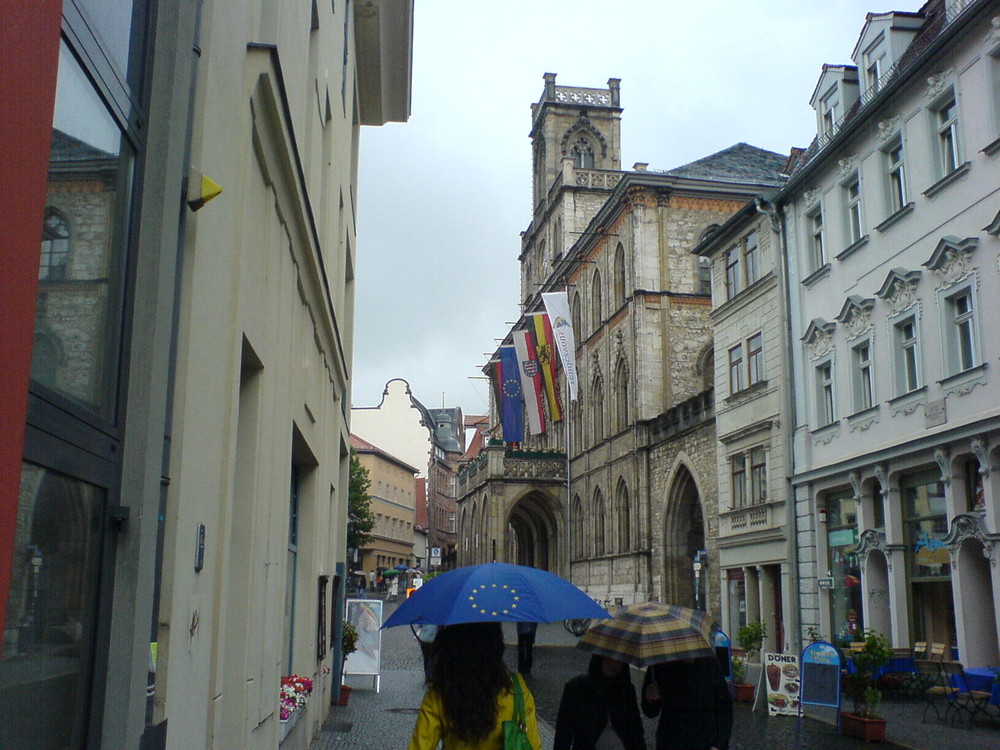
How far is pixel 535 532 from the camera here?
61.5m

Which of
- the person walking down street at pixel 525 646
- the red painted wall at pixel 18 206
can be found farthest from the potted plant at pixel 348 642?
the red painted wall at pixel 18 206

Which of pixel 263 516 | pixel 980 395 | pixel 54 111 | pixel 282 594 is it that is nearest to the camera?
pixel 54 111

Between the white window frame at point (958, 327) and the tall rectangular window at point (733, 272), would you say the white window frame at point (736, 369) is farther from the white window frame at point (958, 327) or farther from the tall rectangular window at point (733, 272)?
the white window frame at point (958, 327)

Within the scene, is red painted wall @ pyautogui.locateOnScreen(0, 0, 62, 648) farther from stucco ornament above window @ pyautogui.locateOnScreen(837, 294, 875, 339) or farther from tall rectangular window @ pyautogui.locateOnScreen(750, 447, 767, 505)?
tall rectangular window @ pyautogui.locateOnScreen(750, 447, 767, 505)

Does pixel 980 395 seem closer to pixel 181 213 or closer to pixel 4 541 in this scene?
pixel 181 213

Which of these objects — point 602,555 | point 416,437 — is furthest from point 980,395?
point 416,437

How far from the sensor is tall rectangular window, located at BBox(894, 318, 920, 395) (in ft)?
67.6

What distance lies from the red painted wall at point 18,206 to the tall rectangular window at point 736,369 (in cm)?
2772

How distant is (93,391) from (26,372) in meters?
0.85

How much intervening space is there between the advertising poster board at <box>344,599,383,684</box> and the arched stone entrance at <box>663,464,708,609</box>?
64.8ft

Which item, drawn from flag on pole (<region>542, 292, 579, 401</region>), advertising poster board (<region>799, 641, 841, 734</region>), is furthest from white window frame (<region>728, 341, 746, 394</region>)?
advertising poster board (<region>799, 641, 841, 734</region>)

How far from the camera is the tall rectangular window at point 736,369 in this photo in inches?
1154

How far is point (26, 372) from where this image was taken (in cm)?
237

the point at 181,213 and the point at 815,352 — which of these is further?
the point at 815,352
